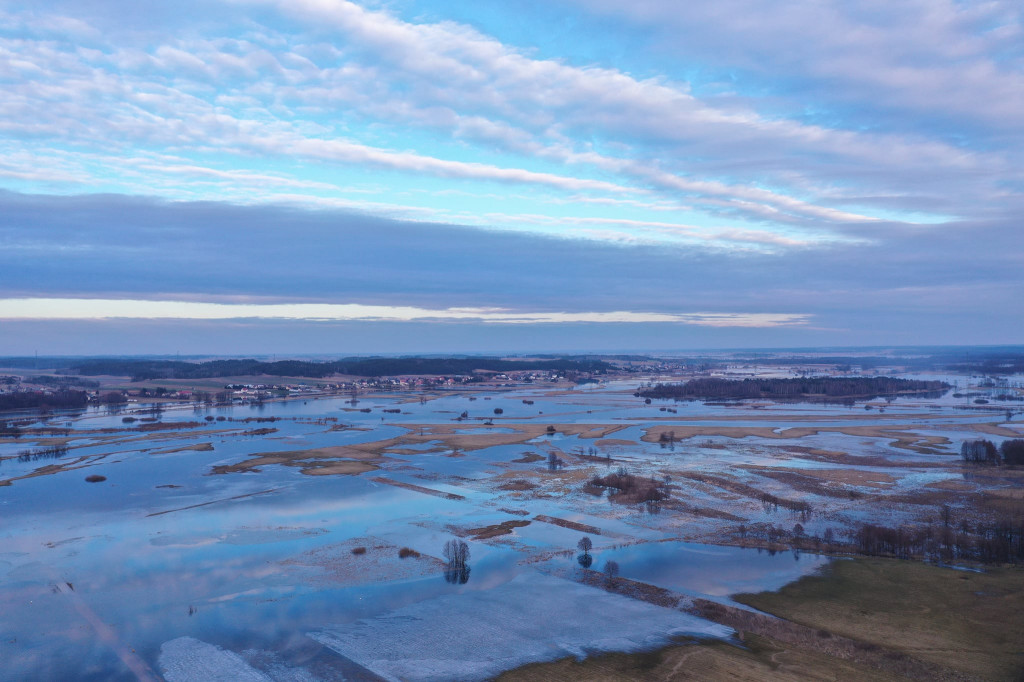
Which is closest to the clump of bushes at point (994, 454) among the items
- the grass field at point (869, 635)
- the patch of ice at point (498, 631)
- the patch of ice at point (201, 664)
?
the grass field at point (869, 635)

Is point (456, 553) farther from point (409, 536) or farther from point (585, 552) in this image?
point (585, 552)

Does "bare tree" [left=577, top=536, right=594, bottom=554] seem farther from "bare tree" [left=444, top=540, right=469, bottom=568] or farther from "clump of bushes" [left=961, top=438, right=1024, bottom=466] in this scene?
"clump of bushes" [left=961, top=438, right=1024, bottom=466]

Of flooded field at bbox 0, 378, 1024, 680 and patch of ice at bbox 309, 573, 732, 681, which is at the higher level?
flooded field at bbox 0, 378, 1024, 680

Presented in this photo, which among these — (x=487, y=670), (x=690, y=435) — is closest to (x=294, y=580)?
(x=487, y=670)

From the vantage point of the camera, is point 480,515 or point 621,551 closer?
point 621,551

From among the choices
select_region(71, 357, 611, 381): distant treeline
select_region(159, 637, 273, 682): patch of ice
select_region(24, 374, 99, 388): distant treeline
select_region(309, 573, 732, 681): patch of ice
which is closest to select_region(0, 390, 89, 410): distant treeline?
select_region(24, 374, 99, 388): distant treeline

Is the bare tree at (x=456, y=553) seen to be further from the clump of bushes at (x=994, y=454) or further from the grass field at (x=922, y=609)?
the clump of bushes at (x=994, y=454)

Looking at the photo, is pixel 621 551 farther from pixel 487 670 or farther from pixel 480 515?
pixel 487 670
